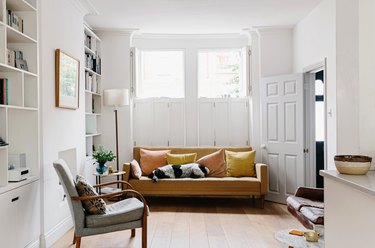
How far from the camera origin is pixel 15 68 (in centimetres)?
296

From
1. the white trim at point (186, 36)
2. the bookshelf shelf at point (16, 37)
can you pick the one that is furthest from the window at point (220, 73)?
the bookshelf shelf at point (16, 37)

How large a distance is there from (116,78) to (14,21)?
282 cm

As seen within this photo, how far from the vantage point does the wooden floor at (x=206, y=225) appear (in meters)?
3.67

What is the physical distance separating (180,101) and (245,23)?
1.73 m

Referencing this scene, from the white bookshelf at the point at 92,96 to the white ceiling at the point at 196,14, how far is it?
0.34m

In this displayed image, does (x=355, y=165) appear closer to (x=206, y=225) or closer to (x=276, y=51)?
(x=206, y=225)

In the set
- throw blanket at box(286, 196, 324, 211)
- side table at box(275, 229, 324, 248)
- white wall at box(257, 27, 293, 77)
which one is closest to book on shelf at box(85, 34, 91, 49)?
white wall at box(257, 27, 293, 77)

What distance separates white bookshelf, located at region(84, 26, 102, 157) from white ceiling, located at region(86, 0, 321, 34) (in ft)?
1.12

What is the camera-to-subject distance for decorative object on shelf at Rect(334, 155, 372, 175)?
1958 mm

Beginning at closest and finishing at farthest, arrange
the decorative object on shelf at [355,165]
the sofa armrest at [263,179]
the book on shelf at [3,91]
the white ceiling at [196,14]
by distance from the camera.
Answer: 1. the decorative object on shelf at [355,165]
2. the book on shelf at [3,91]
3. the white ceiling at [196,14]
4. the sofa armrest at [263,179]

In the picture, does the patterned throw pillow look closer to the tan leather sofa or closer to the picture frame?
the picture frame

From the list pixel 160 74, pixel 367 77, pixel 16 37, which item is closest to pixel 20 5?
pixel 16 37

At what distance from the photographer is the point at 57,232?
379 cm

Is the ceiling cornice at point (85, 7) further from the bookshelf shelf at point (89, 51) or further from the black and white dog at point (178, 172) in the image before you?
the black and white dog at point (178, 172)
